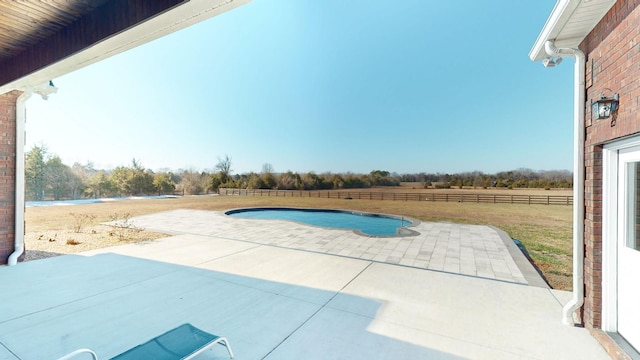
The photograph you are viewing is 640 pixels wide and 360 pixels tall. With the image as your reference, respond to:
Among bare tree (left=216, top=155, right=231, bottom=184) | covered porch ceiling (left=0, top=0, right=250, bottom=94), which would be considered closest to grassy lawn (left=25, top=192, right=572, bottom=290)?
covered porch ceiling (left=0, top=0, right=250, bottom=94)

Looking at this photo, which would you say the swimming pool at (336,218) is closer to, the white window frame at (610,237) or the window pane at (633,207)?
the white window frame at (610,237)

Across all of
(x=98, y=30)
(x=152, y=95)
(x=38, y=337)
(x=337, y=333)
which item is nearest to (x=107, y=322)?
(x=38, y=337)

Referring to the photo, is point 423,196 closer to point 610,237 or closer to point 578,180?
point 578,180

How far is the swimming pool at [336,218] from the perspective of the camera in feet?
31.8

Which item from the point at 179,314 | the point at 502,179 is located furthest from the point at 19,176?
the point at 502,179

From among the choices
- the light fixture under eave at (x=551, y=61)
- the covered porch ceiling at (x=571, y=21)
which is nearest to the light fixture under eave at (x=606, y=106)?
the covered porch ceiling at (x=571, y=21)

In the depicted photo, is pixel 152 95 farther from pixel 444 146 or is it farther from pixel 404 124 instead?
pixel 444 146

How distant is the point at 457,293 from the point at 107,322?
12.1 ft

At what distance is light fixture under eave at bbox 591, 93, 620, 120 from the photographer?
178 centimetres

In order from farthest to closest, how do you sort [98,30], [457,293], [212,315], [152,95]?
1. [152,95]
2. [457,293]
3. [212,315]
4. [98,30]

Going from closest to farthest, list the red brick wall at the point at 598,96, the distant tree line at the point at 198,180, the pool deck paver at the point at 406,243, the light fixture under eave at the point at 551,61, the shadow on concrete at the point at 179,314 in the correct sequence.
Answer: the red brick wall at the point at 598,96
the shadow on concrete at the point at 179,314
the light fixture under eave at the point at 551,61
the pool deck paver at the point at 406,243
the distant tree line at the point at 198,180

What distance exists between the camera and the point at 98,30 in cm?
196

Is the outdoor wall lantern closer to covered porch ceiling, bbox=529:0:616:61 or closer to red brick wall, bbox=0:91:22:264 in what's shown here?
covered porch ceiling, bbox=529:0:616:61

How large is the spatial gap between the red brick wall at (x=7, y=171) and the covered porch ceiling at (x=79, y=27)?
184 centimetres
